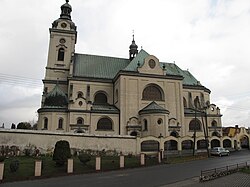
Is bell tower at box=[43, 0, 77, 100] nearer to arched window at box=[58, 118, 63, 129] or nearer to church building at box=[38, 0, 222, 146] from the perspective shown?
church building at box=[38, 0, 222, 146]

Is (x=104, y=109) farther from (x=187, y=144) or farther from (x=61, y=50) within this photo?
(x=61, y=50)

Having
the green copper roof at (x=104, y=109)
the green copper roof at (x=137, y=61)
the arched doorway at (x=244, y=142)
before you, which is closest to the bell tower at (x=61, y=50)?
the green copper roof at (x=104, y=109)

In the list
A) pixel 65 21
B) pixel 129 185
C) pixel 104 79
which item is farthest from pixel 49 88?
pixel 129 185

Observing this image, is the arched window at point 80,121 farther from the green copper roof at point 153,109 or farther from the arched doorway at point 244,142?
the arched doorway at point 244,142

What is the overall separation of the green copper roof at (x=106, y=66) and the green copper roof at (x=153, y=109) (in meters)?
6.52

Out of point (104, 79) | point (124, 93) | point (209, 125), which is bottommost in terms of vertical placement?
point (209, 125)

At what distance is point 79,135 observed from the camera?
91.6 feet

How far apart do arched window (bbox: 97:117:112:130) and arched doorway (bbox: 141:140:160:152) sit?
27.8 feet

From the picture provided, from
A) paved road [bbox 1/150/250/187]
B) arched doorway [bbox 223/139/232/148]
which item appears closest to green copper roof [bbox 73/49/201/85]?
arched doorway [bbox 223/139/232/148]

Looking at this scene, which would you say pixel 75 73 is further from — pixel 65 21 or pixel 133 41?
pixel 133 41

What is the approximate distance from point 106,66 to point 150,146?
2040 cm

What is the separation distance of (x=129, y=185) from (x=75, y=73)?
30.9 meters

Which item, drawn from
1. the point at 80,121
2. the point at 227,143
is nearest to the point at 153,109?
the point at 80,121

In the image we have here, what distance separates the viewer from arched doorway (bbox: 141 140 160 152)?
2988 centimetres
